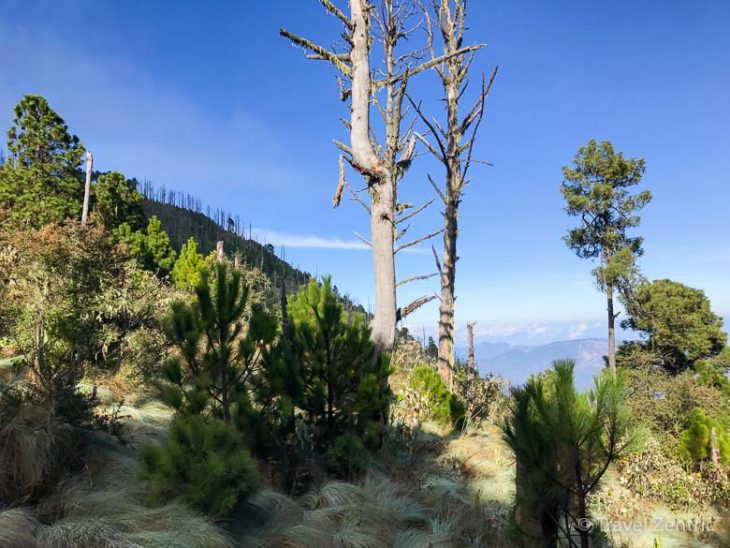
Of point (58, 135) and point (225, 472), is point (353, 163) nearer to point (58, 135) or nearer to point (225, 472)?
point (225, 472)

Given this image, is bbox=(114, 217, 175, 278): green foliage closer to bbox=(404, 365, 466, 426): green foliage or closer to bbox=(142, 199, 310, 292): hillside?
bbox=(404, 365, 466, 426): green foliage

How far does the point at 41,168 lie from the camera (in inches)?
711

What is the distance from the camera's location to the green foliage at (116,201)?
20.4m

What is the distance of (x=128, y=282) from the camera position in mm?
9938

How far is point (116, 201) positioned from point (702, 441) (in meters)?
22.8

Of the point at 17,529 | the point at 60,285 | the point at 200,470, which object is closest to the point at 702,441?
the point at 200,470

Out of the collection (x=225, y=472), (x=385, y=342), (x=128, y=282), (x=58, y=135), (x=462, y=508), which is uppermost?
(x=58, y=135)

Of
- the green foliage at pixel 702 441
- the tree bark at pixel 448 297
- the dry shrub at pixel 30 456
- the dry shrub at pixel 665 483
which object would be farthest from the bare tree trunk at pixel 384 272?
the green foliage at pixel 702 441

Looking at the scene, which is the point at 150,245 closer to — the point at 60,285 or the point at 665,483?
the point at 60,285

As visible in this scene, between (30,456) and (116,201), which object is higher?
(116,201)

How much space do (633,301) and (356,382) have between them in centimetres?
1859

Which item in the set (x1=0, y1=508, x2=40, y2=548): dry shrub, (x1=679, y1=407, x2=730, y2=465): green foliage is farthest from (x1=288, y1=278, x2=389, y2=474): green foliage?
(x1=679, y1=407, x2=730, y2=465): green foliage

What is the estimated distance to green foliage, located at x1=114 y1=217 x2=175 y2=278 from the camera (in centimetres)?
1973

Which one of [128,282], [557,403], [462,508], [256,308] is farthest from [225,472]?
[128,282]
